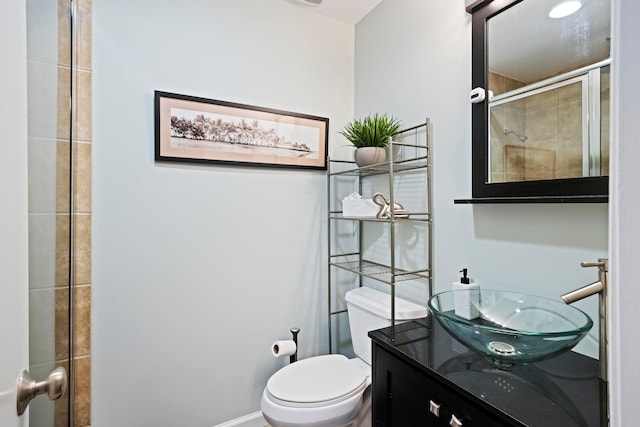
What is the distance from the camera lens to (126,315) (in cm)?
144

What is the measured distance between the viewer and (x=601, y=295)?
0.79 m

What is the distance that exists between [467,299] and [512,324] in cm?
16

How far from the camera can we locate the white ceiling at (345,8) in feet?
5.93

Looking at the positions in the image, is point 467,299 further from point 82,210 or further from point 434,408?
point 82,210

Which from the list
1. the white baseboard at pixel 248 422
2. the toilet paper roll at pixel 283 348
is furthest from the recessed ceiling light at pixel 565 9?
the white baseboard at pixel 248 422

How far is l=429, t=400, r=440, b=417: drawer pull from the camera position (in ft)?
2.86

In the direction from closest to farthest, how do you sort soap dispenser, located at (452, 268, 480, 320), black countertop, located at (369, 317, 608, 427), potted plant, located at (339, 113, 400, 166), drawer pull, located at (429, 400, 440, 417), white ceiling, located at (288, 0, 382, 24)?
black countertop, located at (369, 317, 608, 427) < drawer pull, located at (429, 400, 440, 417) < soap dispenser, located at (452, 268, 480, 320) < potted plant, located at (339, 113, 400, 166) < white ceiling, located at (288, 0, 382, 24)

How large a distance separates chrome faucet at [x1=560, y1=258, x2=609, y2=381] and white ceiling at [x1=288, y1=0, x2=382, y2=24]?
68.7 inches

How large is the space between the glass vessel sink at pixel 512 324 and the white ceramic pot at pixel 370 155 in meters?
0.76

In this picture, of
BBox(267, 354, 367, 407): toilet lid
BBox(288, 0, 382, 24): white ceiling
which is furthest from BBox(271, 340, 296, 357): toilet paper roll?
BBox(288, 0, 382, 24): white ceiling

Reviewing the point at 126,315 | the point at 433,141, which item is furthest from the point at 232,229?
the point at 433,141

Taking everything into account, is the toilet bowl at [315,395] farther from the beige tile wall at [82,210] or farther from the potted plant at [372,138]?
the potted plant at [372,138]

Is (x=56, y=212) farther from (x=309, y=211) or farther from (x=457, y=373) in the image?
(x=457, y=373)

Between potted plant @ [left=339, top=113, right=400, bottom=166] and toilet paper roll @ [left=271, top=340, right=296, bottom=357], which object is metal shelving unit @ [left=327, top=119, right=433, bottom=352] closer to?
potted plant @ [left=339, top=113, right=400, bottom=166]
